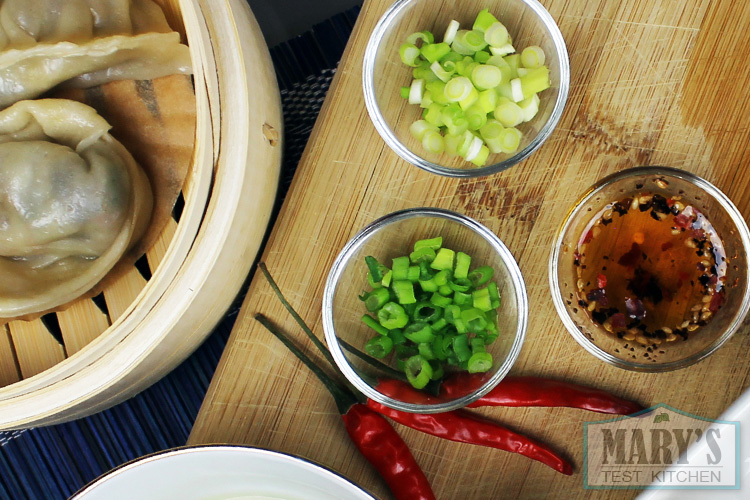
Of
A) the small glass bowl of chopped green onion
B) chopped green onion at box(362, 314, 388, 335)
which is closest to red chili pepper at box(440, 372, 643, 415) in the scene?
the small glass bowl of chopped green onion

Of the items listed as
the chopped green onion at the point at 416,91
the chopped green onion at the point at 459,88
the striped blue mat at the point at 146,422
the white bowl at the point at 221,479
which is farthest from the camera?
the striped blue mat at the point at 146,422

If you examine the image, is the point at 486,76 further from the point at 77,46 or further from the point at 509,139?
the point at 77,46

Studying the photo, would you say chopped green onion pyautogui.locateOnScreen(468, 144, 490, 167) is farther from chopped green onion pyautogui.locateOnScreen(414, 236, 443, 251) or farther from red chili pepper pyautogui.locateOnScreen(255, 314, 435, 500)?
red chili pepper pyautogui.locateOnScreen(255, 314, 435, 500)

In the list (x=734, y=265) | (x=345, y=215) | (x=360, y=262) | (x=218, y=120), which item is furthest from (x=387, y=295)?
(x=734, y=265)

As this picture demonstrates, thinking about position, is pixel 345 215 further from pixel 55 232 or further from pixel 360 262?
pixel 55 232

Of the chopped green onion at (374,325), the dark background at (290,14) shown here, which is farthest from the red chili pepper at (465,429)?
the dark background at (290,14)

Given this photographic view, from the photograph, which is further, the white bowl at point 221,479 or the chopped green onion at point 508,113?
the chopped green onion at point 508,113

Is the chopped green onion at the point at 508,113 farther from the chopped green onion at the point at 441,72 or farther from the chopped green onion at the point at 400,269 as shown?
the chopped green onion at the point at 400,269

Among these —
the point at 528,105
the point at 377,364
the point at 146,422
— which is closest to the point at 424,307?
the point at 377,364
